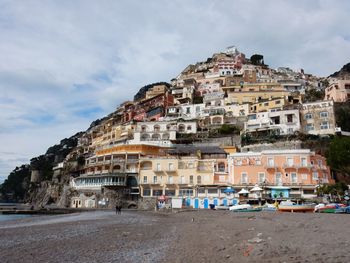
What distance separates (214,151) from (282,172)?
40.9ft

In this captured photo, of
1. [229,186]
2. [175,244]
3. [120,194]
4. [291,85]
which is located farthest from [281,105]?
[175,244]

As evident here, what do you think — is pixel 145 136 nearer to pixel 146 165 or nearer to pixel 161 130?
pixel 161 130

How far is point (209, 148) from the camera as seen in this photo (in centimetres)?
6012

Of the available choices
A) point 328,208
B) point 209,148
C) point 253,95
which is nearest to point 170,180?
point 209,148

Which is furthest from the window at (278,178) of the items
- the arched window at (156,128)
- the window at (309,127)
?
the arched window at (156,128)

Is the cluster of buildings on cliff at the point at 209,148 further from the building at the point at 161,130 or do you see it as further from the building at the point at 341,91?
the building at the point at 341,91

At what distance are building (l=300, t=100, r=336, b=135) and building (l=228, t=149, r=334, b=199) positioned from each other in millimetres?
16166

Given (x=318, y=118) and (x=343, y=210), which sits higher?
(x=318, y=118)

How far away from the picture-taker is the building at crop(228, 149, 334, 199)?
46594mm

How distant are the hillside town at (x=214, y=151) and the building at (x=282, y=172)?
0.13 m

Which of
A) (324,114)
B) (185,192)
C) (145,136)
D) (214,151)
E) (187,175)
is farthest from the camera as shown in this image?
(145,136)

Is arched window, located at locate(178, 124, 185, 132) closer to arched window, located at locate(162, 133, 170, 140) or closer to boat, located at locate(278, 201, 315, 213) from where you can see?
arched window, located at locate(162, 133, 170, 140)

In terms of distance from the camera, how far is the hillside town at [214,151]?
4841 centimetres

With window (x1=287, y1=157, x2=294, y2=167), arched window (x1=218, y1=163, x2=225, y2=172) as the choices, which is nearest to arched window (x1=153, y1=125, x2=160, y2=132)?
arched window (x1=218, y1=163, x2=225, y2=172)
